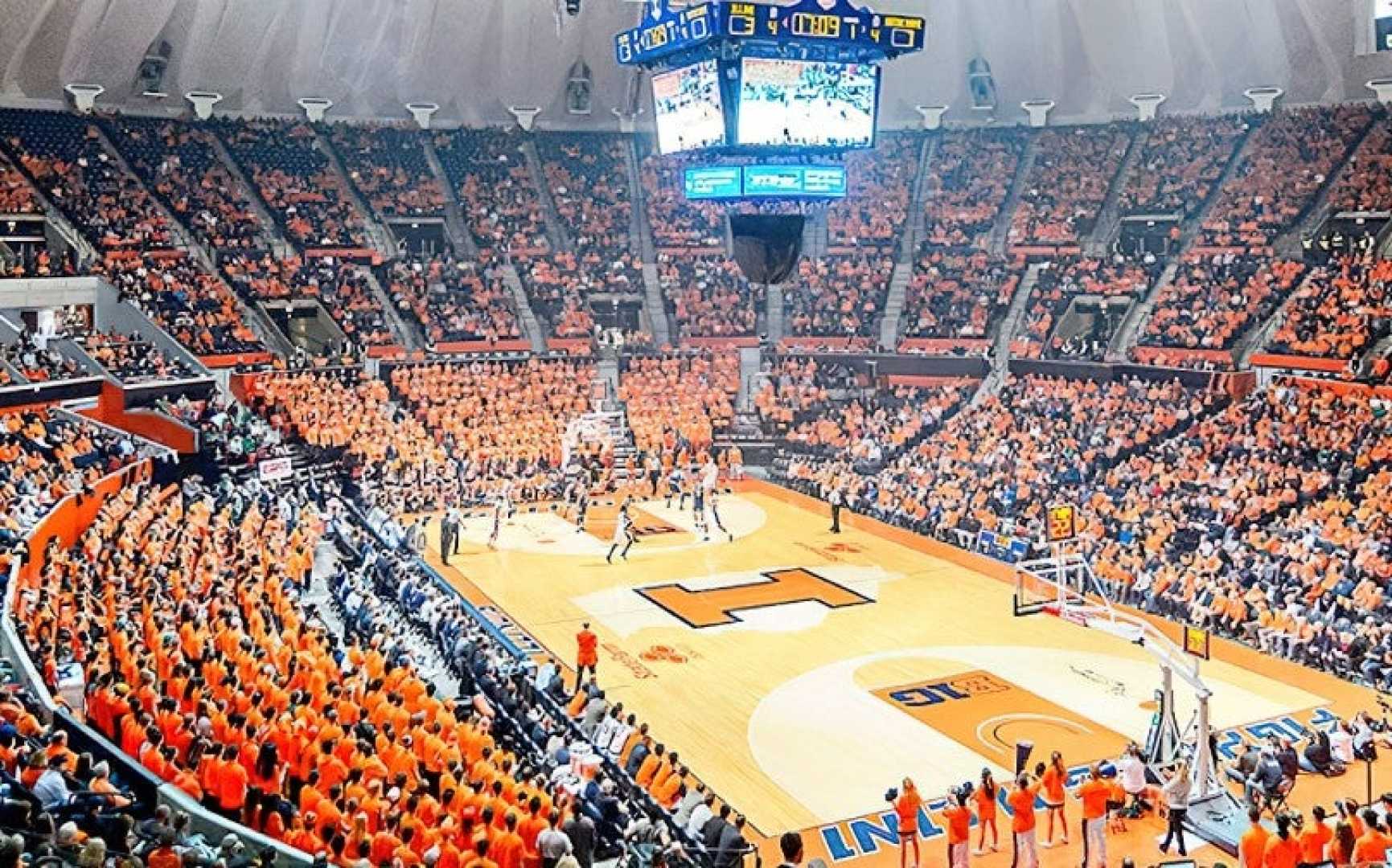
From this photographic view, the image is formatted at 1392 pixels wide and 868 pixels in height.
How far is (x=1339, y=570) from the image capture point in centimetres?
2322

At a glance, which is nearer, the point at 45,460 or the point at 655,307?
the point at 45,460

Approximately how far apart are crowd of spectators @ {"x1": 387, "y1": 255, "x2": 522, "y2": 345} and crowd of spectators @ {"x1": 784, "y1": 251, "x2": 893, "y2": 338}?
31.0 feet

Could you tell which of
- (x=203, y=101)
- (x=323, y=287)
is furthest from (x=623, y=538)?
(x=203, y=101)

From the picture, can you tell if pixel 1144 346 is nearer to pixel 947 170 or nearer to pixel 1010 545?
pixel 1010 545

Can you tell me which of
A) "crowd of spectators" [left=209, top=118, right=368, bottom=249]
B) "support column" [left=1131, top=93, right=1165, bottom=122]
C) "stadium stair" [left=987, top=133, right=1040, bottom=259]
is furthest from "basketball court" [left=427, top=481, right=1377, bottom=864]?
"support column" [left=1131, top=93, right=1165, bottom=122]

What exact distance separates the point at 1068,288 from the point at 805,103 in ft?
58.5

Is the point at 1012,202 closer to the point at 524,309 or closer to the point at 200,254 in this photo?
the point at 524,309

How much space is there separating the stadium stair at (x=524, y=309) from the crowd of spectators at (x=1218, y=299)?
1866 centimetres

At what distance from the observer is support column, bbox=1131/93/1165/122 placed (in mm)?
45406

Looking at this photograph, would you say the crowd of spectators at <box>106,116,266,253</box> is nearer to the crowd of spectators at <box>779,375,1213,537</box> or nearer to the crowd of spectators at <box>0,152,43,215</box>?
the crowd of spectators at <box>0,152,43,215</box>

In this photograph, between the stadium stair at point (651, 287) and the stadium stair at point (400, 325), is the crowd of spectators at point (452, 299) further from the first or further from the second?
the stadium stair at point (651, 287)

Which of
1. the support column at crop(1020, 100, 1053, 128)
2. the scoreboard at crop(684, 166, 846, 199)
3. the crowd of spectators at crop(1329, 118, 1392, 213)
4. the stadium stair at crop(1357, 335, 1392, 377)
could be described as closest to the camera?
the scoreboard at crop(684, 166, 846, 199)

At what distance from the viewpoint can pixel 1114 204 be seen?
4428 centimetres

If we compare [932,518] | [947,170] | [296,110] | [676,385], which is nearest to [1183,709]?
[932,518]
